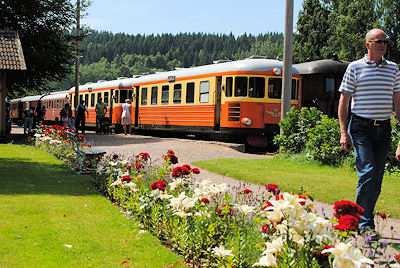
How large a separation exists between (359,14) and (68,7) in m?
30.1

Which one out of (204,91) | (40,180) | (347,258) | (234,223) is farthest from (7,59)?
(347,258)

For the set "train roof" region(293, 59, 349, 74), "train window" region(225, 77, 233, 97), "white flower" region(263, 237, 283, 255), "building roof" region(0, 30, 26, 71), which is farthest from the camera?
"train roof" region(293, 59, 349, 74)

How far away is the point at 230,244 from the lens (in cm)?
557

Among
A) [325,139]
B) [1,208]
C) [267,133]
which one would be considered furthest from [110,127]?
[1,208]

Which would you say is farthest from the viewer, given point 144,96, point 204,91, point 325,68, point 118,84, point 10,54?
point 118,84

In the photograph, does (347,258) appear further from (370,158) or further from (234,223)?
(370,158)

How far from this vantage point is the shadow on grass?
1081 cm

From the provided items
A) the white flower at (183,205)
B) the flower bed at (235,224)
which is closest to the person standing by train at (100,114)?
the flower bed at (235,224)

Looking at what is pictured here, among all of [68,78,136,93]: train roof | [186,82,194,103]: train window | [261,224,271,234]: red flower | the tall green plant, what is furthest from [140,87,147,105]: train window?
[261,224,271,234]: red flower

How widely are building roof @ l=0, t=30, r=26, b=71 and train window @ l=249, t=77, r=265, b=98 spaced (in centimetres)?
825

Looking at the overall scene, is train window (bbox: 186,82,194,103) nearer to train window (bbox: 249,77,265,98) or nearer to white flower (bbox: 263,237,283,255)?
train window (bbox: 249,77,265,98)

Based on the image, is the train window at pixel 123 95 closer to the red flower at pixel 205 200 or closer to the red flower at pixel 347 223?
the red flower at pixel 205 200

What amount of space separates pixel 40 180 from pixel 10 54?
1357 cm

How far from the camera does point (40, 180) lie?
12.3 meters
